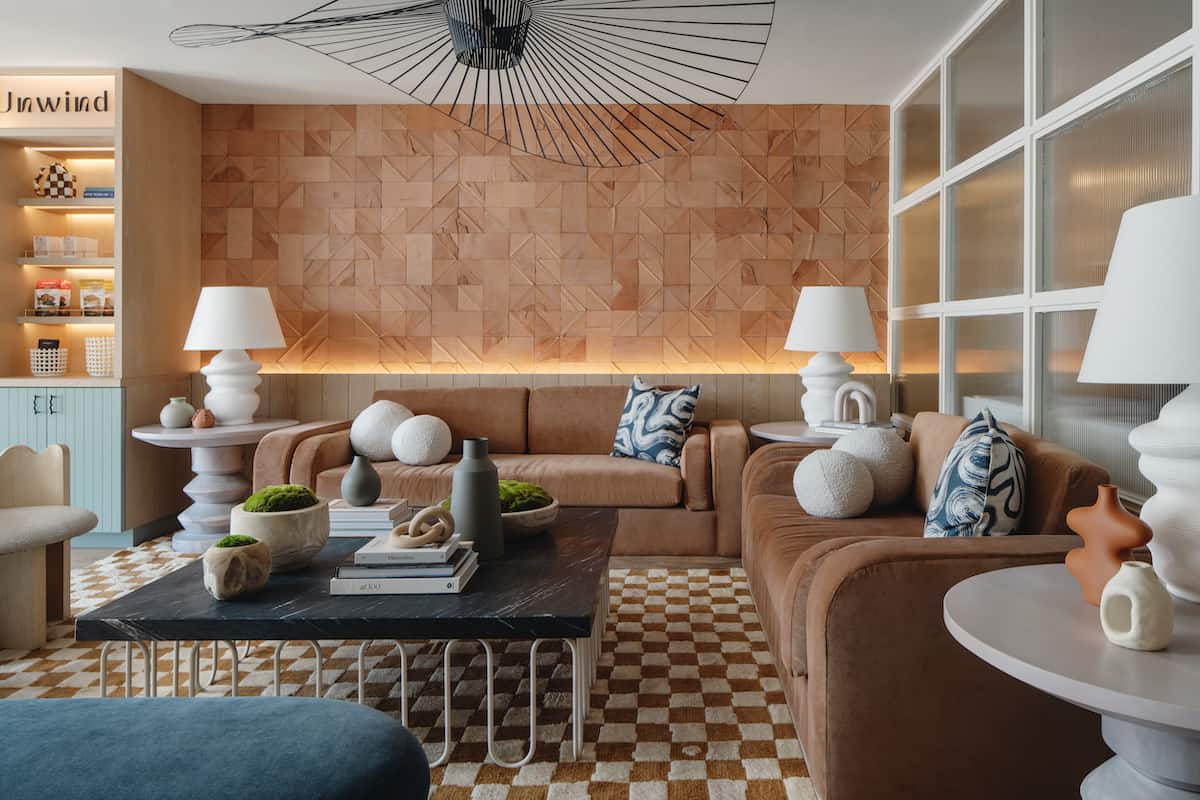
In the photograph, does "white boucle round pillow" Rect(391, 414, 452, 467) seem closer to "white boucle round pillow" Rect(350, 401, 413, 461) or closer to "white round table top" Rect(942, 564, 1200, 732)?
"white boucle round pillow" Rect(350, 401, 413, 461)

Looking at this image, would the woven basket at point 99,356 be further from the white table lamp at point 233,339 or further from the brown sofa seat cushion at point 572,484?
the brown sofa seat cushion at point 572,484

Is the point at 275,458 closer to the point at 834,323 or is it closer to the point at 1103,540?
the point at 834,323

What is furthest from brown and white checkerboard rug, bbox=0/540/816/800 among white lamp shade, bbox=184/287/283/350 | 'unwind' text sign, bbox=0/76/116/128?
'unwind' text sign, bbox=0/76/116/128

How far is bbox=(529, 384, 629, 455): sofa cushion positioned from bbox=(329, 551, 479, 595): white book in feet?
8.68

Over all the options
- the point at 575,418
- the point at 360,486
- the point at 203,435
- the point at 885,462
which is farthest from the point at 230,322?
the point at 885,462

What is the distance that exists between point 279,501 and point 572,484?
197 cm

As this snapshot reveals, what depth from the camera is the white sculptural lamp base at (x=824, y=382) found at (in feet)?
14.7

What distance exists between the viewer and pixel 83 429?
175 inches

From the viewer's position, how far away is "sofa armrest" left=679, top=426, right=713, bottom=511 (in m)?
4.09

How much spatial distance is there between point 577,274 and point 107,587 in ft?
9.28

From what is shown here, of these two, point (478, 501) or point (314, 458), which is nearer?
point (478, 501)

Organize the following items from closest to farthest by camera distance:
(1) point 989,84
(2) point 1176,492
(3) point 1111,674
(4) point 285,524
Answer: (3) point 1111,674 < (2) point 1176,492 < (4) point 285,524 < (1) point 989,84

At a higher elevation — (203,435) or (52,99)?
(52,99)

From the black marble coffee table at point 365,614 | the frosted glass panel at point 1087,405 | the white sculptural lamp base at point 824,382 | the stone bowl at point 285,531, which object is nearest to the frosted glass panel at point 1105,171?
the frosted glass panel at point 1087,405
